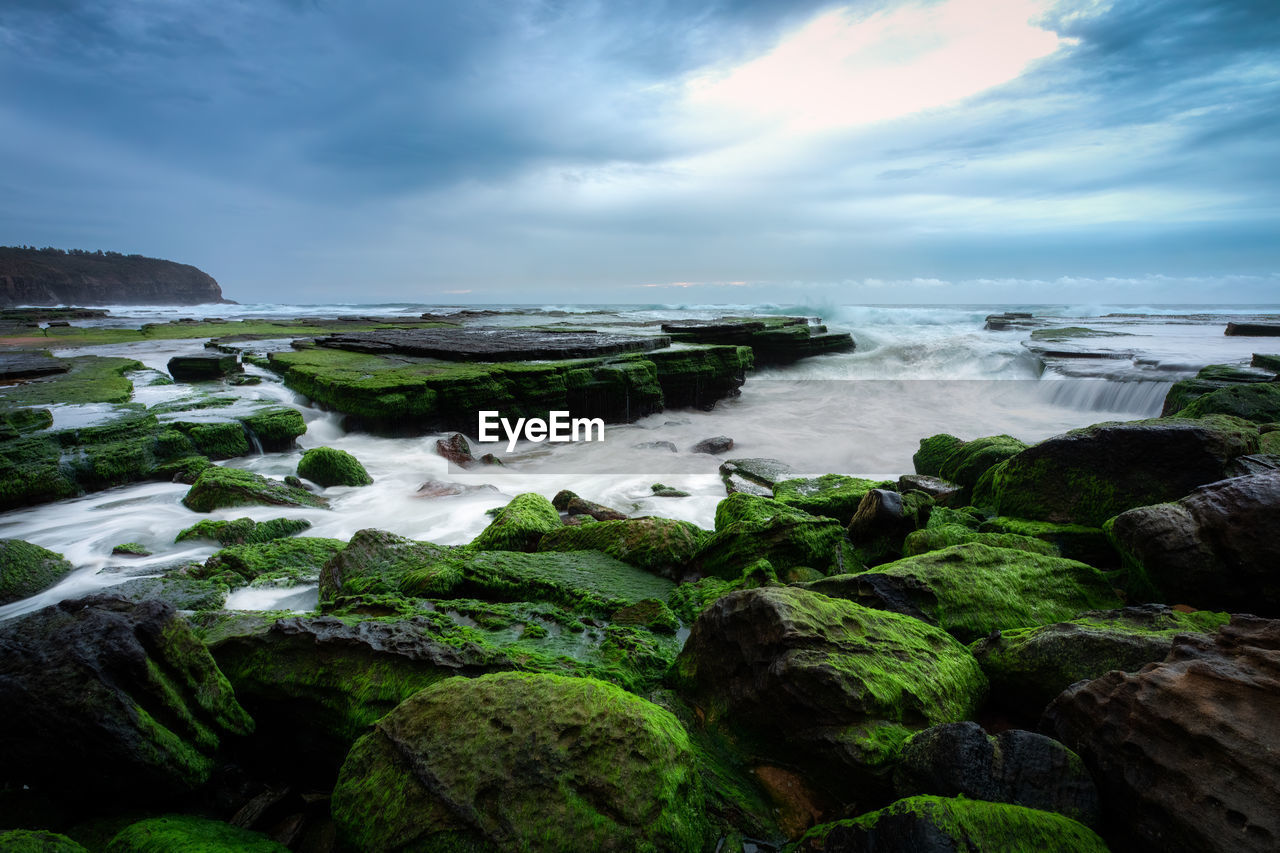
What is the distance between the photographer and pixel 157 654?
201cm

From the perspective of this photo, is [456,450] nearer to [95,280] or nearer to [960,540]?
[960,540]

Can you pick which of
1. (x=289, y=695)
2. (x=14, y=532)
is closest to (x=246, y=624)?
(x=289, y=695)

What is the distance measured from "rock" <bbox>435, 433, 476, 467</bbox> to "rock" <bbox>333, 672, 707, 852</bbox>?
6807mm

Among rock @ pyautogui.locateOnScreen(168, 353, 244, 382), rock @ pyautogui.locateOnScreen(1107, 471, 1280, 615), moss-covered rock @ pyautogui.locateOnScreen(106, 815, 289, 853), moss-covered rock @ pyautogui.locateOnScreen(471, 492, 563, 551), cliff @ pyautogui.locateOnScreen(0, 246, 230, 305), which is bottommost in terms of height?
moss-covered rock @ pyautogui.locateOnScreen(471, 492, 563, 551)

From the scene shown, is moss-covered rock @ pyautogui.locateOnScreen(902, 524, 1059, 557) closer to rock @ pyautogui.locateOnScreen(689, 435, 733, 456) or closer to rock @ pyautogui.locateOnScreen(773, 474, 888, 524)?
rock @ pyautogui.locateOnScreen(773, 474, 888, 524)

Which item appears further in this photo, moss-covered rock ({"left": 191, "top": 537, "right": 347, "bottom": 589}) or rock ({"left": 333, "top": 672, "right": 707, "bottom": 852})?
moss-covered rock ({"left": 191, "top": 537, "right": 347, "bottom": 589})

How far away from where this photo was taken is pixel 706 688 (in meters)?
2.43

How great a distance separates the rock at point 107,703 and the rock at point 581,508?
3675 millimetres

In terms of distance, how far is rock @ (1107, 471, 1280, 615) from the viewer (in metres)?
2.51

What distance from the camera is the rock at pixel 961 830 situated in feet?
4.65

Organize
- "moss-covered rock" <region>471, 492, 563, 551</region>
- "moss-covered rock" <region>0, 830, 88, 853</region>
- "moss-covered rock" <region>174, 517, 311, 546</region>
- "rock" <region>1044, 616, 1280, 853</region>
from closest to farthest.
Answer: "moss-covered rock" <region>0, 830, 88, 853</region> → "rock" <region>1044, 616, 1280, 853</region> → "moss-covered rock" <region>471, 492, 563, 551</region> → "moss-covered rock" <region>174, 517, 311, 546</region>

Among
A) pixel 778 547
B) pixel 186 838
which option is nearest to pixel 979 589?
pixel 778 547

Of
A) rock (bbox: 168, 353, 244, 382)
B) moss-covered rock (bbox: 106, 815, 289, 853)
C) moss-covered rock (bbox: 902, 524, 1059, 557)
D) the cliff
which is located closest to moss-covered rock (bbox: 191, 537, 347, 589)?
moss-covered rock (bbox: 106, 815, 289, 853)

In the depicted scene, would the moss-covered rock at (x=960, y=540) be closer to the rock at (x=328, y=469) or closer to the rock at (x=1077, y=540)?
the rock at (x=1077, y=540)
